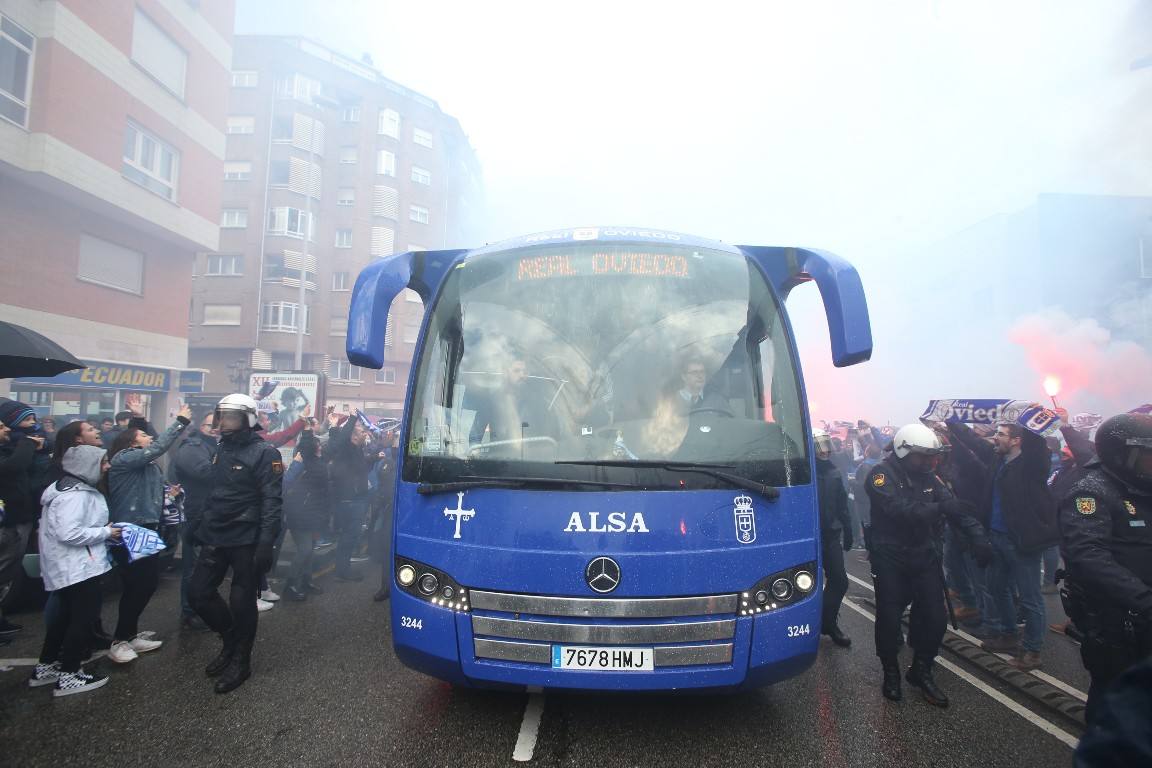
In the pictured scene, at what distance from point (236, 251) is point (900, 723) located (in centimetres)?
3554

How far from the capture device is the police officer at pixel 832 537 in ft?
16.0

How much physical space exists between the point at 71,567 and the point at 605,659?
12.0ft

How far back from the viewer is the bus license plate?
2.66 meters

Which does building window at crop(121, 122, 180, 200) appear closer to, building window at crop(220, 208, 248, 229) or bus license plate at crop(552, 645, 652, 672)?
building window at crop(220, 208, 248, 229)

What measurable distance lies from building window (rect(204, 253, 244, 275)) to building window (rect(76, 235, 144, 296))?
1654cm

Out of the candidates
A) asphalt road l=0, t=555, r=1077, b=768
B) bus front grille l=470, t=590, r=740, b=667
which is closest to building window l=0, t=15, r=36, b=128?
asphalt road l=0, t=555, r=1077, b=768

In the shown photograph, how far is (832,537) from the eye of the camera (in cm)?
522

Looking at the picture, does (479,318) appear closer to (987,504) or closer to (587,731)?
(587,731)

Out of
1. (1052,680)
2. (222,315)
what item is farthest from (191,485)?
(222,315)

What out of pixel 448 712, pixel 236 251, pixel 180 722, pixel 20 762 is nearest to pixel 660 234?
pixel 448 712

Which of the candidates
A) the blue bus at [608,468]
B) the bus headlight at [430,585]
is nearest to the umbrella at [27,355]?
the blue bus at [608,468]

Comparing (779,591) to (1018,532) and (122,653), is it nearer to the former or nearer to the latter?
(1018,532)

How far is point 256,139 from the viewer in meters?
31.5

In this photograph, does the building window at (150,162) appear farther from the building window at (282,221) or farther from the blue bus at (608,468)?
the blue bus at (608,468)
